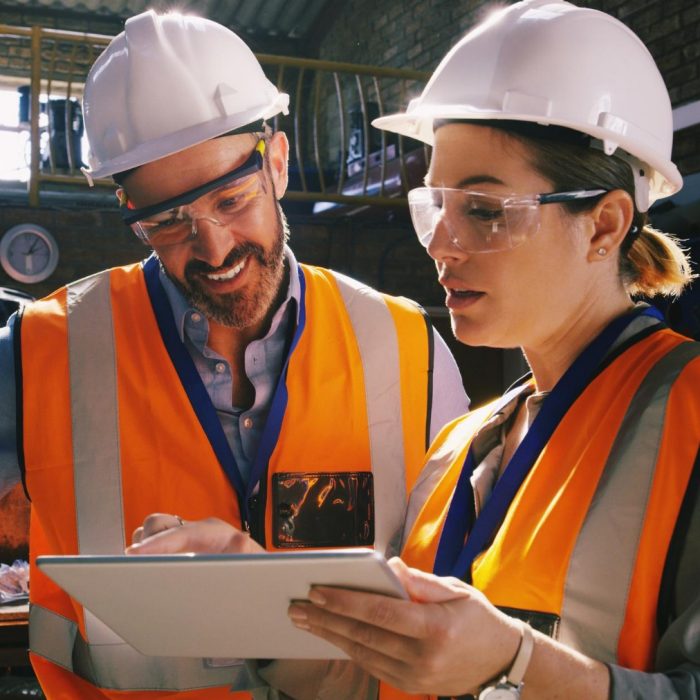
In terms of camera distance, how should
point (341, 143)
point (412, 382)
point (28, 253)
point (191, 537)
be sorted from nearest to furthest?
1. point (191, 537)
2. point (412, 382)
3. point (28, 253)
4. point (341, 143)

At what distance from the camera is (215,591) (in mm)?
1162

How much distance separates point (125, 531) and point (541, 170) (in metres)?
1.17

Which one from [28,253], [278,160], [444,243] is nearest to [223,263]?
[278,160]

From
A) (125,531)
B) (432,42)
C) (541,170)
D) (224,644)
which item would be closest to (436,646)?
(224,644)

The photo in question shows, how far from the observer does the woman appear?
119cm

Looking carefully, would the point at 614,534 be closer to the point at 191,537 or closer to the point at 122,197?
the point at 191,537

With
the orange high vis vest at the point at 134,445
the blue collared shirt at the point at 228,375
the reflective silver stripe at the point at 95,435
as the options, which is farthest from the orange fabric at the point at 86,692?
the blue collared shirt at the point at 228,375

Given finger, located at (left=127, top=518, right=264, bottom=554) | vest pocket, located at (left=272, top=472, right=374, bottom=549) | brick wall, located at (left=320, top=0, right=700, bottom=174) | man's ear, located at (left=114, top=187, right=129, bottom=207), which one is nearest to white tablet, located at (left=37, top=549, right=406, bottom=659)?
finger, located at (left=127, top=518, right=264, bottom=554)

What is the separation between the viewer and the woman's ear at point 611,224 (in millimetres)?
1507

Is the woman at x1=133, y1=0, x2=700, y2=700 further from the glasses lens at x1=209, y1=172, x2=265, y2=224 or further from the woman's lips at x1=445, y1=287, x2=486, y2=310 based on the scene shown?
the glasses lens at x1=209, y1=172, x2=265, y2=224

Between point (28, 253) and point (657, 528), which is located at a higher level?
point (28, 253)

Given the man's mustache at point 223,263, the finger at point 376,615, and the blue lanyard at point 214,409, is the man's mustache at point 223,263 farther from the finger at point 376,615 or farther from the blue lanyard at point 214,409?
the finger at point 376,615

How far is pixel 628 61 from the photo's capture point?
1.56 m

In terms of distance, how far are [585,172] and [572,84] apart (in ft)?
0.47
